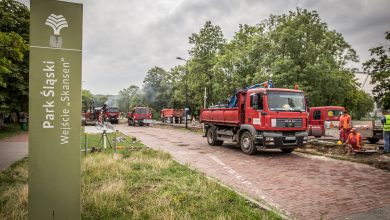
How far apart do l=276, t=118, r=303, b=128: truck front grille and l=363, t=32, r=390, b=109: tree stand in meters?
13.6

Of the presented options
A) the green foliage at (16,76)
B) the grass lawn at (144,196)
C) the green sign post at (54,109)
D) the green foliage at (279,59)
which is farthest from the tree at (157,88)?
the green sign post at (54,109)

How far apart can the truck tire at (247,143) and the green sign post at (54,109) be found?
9160 millimetres

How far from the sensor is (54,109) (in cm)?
366

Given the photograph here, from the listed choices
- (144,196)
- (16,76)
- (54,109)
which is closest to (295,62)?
(16,76)

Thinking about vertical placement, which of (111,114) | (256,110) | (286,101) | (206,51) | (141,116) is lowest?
(141,116)

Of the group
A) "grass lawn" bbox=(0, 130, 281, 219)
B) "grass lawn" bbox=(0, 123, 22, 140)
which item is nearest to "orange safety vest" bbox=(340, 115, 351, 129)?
"grass lawn" bbox=(0, 130, 281, 219)

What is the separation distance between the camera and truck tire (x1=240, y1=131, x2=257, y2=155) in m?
12.1

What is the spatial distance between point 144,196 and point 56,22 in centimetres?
359

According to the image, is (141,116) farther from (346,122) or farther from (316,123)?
(346,122)

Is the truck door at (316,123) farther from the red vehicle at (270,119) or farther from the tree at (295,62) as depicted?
the tree at (295,62)

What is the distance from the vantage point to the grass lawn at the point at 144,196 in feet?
16.1

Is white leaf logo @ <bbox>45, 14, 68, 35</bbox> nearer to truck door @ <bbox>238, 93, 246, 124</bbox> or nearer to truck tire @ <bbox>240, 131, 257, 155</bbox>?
truck tire @ <bbox>240, 131, 257, 155</bbox>

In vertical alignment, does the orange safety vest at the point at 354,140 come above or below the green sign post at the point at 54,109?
below

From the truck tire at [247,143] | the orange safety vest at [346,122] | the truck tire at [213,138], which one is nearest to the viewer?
the truck tire at [247,143]
